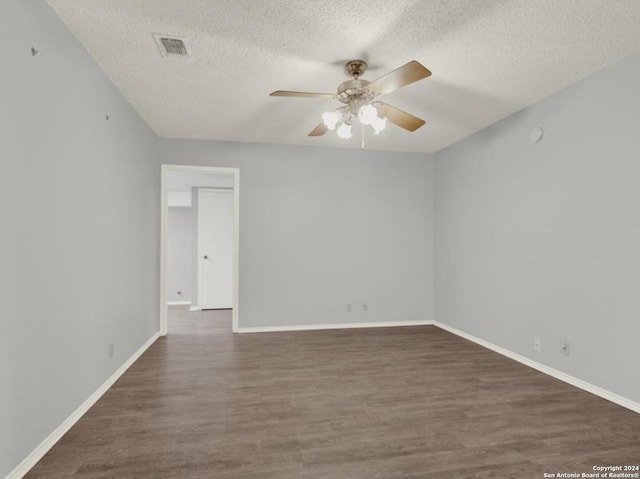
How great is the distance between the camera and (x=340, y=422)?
7.52 ft

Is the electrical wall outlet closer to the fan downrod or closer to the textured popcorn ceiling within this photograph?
the textured popcorn ceiling

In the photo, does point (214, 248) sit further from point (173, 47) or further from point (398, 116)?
point (398, 116)

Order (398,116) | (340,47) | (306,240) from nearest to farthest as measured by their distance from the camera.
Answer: (340,47) < (398,116) < (306,240)

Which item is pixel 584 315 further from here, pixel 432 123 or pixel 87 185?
pixel 87 185

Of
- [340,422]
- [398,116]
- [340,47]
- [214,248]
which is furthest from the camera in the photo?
[214,248]

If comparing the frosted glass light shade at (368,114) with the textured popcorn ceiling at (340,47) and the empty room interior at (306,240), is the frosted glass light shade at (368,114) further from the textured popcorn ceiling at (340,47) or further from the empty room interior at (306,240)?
the textured popcorn ceiling at (340,47)

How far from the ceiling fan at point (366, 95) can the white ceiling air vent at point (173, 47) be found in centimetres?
68

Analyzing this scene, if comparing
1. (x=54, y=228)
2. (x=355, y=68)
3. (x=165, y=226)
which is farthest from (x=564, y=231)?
(x=165, y=226)

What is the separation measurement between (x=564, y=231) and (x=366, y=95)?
2107 millimetres

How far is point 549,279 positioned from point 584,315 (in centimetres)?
43

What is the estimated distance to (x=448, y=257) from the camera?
4871 millimetres

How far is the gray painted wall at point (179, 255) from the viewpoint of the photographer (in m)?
7.71

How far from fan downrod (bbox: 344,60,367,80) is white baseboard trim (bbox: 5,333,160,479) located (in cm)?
297

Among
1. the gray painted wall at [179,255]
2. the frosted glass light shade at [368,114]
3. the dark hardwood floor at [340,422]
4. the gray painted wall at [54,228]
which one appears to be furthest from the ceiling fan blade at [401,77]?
the gray painted wall at [179,255]
